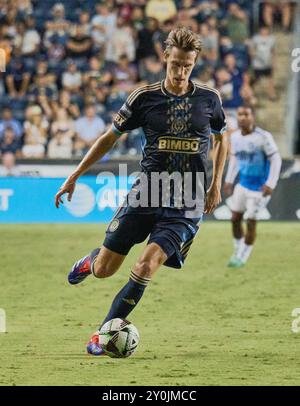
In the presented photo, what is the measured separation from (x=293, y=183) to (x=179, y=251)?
1038 centimetres

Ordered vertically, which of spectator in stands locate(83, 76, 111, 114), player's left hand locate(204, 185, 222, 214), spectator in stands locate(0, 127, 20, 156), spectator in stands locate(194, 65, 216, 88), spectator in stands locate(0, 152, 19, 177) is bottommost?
player's left hand locate(204, 185, 222, 214)

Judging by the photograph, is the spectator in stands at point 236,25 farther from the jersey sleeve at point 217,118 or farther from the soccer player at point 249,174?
the jersey sleeve at point 217,118

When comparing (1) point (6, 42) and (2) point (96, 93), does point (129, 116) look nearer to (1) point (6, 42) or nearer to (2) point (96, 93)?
(2) point (96, 93)

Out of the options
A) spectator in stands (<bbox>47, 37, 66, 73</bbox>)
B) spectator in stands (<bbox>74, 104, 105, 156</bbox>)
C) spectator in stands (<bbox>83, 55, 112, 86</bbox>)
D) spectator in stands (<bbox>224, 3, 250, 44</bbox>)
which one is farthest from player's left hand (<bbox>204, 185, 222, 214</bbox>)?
spectator in stands (<bbox>224, 3, 250, 44</bbox>)

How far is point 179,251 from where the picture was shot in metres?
7.52

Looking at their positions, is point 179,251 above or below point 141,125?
below

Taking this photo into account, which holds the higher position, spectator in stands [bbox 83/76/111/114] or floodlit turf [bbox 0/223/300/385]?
spectator in stands [bbox 83/76/111/114]

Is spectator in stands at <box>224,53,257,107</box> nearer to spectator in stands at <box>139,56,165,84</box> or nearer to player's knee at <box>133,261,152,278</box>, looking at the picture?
spectator in stands at <box>139,56,165,84</box>

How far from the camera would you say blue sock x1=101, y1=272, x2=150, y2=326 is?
7.30 meters

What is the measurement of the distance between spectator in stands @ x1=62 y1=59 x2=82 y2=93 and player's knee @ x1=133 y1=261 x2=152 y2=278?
523 inches

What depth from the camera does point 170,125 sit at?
7492mm

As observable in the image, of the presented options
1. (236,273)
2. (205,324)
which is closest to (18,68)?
(236,273)

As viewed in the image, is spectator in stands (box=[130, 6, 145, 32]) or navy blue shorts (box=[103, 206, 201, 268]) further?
spectator in stands (box=[130, 6, 145, 32])

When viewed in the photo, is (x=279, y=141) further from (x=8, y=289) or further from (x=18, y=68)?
(x=8, y=289)
